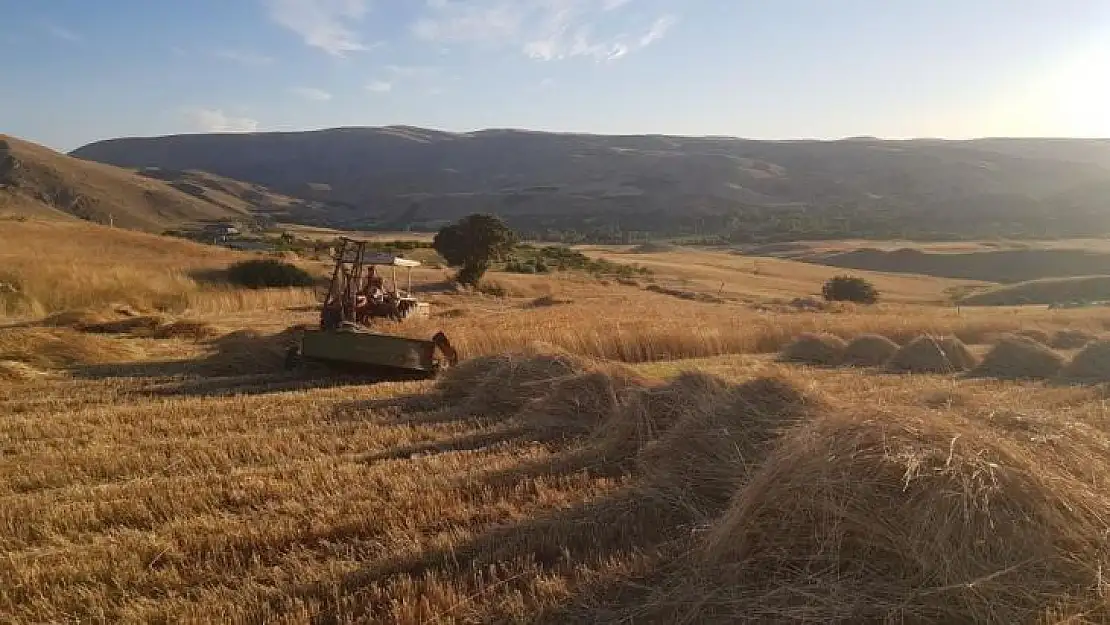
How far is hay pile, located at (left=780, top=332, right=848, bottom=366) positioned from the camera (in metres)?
14.8

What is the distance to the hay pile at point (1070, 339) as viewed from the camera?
53.6ft

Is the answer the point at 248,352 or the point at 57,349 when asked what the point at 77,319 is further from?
the point at 248,352

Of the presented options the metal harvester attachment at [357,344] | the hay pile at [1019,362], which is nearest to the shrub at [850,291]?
the hay pile at [1019,362]

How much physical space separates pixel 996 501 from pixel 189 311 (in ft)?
69.4

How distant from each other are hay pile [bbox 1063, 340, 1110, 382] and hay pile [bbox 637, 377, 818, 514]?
7130 mm

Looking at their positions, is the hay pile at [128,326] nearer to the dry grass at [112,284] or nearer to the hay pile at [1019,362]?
the dry grass at [112,284]

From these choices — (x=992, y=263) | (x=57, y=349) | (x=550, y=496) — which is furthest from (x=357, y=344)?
(x=992, y=263)

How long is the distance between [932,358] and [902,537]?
10.5 m

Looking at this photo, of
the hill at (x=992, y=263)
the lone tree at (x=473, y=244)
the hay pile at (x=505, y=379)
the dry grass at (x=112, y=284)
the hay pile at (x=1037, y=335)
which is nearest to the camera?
the hay pile at (x=505, y=379)

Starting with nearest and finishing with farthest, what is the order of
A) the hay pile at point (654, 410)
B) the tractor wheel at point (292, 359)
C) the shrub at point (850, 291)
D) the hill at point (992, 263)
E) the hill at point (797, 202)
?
the hay pile at point (654, 410)
the tractor wheel at point (292, 359)
the shrub at point (850, 291)
the hill at point (992, 263)
the hill at point (797, 202)

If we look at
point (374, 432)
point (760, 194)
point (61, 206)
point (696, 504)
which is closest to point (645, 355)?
point (374, 432)

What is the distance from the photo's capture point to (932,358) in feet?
45.4

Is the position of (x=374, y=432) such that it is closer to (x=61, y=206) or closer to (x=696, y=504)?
(x=696, y=504)

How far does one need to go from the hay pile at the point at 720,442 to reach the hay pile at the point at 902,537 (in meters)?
1.22
